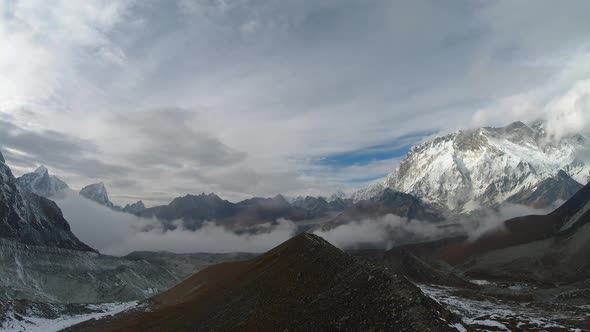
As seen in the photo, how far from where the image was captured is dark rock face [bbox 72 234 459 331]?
102 ft

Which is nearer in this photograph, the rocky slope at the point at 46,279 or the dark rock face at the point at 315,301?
the dark rock face at the point at 315,301

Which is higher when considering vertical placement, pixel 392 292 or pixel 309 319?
pixel 392 292

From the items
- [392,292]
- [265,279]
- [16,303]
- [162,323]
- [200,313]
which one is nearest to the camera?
[392,292]

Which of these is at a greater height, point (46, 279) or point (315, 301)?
point (315, 301)

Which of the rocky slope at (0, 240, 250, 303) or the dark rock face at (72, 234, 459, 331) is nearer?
the dark rock face at (72, 234, 459, 331)

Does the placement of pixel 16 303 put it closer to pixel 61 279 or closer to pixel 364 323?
pixel 61 279

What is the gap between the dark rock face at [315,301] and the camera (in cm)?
3105

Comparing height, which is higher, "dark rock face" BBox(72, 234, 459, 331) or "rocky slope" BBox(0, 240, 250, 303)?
"dark rock face" BBox(72, 234, 459, 331)

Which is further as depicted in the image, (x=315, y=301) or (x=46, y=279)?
(x=46, y=279)

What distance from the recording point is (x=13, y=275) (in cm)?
16300

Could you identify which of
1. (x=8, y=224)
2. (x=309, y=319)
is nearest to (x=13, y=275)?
(x=8, y=224)

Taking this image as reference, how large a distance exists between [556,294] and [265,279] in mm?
155610

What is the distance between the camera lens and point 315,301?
39500mm

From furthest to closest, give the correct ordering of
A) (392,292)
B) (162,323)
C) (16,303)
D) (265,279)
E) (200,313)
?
(16,303)
(162,323)
(200,313)
(265,279)
(392,292)
